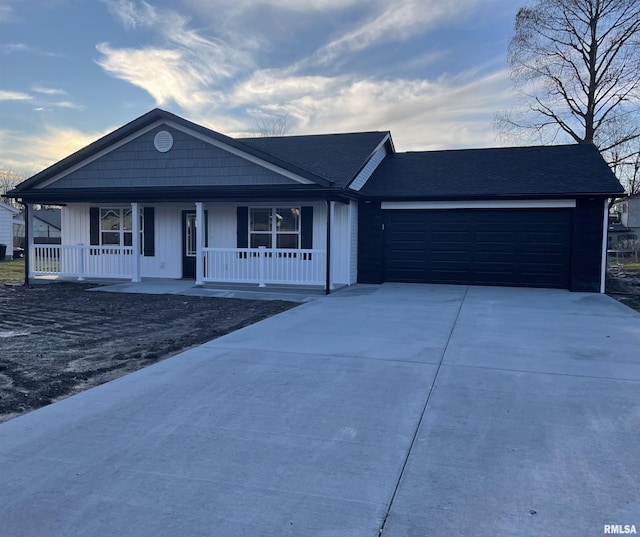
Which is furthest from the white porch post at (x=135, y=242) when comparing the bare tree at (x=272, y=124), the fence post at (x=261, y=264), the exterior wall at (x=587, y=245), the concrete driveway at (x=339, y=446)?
the bare tree at (x=272, y=124)

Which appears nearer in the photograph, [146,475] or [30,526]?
[30,526]

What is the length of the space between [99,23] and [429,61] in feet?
35.8

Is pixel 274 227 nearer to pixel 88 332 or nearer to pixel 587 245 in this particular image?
pixel 88 332

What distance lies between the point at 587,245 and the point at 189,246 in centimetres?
1121

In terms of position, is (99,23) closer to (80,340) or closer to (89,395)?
(80,340)

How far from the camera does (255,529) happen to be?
264 centimetres

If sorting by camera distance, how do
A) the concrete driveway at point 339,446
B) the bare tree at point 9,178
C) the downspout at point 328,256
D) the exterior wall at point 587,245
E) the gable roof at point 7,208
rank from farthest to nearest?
the bare tree at point 9,178, the gable roof at point 7,208, the exterior wall at point 587,245, the downspout at point 328,256, the concrete driveway at point 339,446

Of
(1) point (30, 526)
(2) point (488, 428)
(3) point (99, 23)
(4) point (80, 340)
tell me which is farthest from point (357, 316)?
(3) point (99, 23)

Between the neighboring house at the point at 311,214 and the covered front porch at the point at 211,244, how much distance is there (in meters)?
0.04

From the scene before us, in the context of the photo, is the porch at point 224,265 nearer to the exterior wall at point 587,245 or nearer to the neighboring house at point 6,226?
the exterior wall at point 587,245

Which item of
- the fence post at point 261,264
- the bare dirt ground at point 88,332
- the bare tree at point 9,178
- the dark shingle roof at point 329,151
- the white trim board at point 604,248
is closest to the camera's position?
the bare dirt ground at point 88,332

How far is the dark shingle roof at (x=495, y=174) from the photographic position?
44.8 ft

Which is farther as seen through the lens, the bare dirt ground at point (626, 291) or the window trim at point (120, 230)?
the window trim at point (120, 230)

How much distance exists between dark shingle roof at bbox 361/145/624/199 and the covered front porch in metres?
2.06
